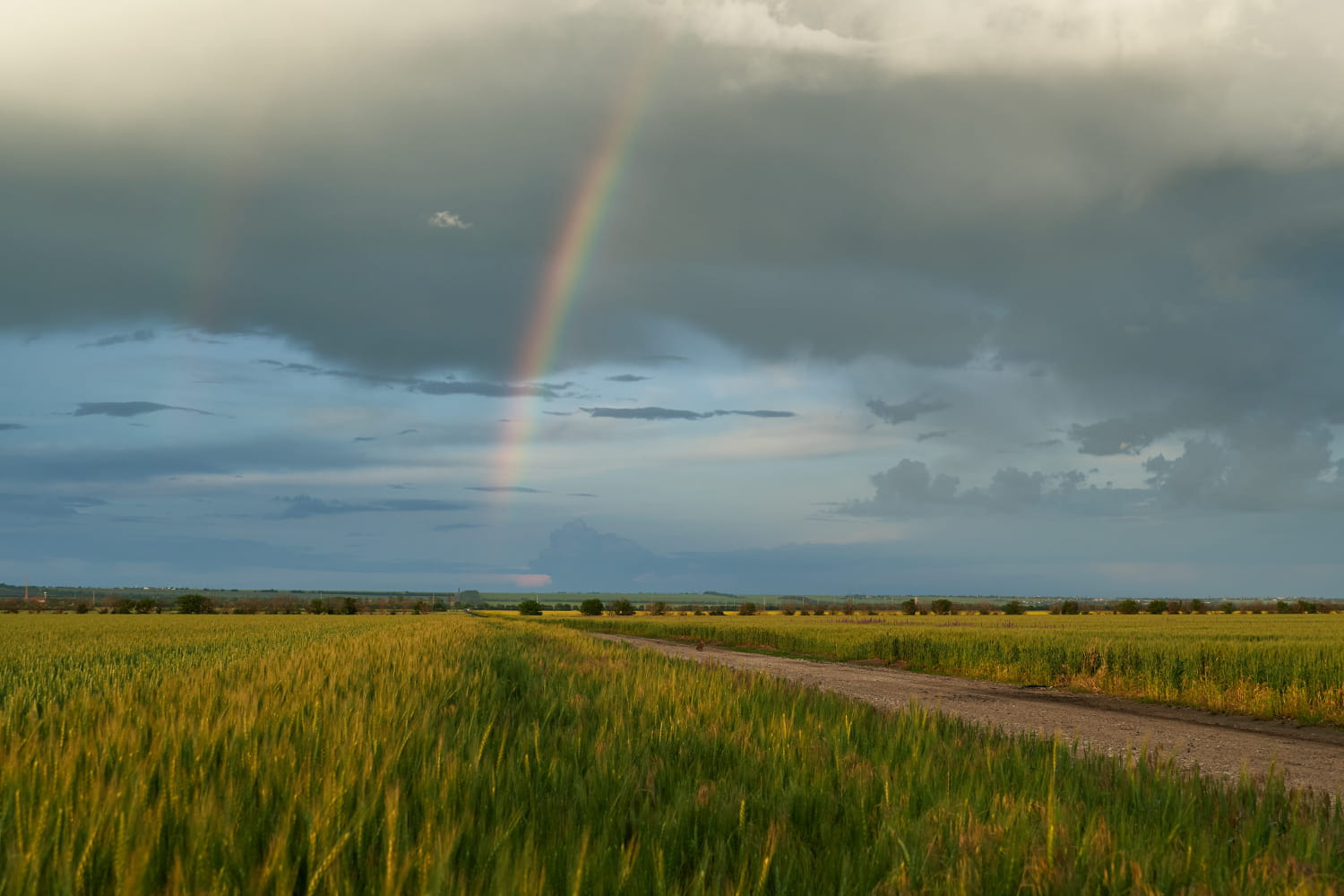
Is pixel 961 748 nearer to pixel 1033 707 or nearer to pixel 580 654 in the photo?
pixel 580 654

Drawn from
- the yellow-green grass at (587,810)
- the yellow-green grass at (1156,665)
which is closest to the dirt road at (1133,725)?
the yellow-green grass at (1156,665)

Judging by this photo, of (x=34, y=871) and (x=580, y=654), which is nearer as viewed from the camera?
(x=34, y=871)

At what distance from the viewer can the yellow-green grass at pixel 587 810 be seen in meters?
2.16

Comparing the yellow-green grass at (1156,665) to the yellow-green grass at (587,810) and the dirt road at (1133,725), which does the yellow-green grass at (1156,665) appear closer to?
the dirt road at (1133,725)

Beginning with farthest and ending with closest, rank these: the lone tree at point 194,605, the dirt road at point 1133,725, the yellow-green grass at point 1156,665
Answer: the lone tree at point 194,605, the yellow-green grass at point 1156,665, the dirt road at point 1133,725

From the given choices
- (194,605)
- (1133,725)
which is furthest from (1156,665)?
(194,605)

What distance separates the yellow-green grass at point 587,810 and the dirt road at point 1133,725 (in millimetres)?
3823

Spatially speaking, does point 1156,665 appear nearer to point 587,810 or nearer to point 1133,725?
point 1133,725

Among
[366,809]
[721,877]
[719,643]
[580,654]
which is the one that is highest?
[366,809]

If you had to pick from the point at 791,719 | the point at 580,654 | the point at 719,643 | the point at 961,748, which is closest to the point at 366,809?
the point at 791,719

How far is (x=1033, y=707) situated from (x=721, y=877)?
20.2 metres

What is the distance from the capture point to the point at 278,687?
6230mm

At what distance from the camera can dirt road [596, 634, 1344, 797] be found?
11.9 meters

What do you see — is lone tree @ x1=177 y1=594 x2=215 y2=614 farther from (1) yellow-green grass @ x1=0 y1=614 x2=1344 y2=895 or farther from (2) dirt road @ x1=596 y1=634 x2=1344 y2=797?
(1) yellow-green grass @ x1=0 y1=614 x2=1344 y2=895
